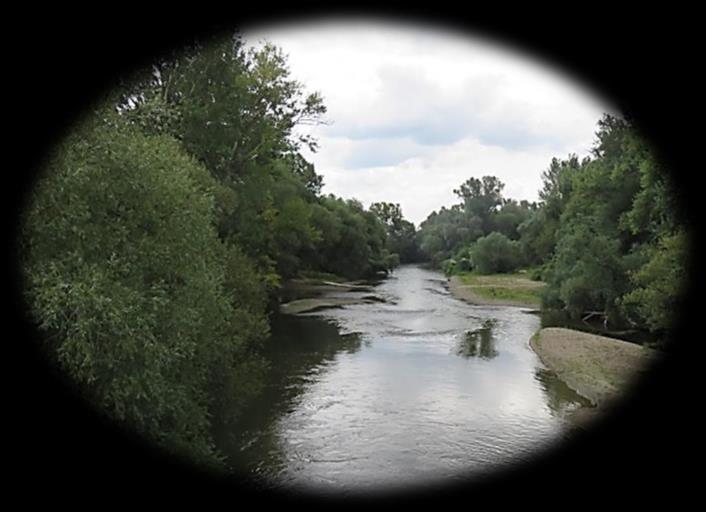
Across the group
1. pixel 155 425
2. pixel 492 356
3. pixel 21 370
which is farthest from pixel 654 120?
pixel 492 356

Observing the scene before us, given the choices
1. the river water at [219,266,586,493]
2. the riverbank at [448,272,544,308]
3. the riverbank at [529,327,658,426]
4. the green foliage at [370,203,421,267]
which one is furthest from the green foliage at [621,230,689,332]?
the green foliage at [370,203,421,267]

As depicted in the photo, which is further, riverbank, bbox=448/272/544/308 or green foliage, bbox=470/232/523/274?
green foliage, bbox=470/232/523/274

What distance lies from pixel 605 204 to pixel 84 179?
24113mm

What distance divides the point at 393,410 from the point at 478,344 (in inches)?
342

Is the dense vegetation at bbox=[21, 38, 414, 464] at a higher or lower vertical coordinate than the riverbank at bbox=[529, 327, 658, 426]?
higher

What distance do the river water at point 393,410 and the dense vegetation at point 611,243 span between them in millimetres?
3541

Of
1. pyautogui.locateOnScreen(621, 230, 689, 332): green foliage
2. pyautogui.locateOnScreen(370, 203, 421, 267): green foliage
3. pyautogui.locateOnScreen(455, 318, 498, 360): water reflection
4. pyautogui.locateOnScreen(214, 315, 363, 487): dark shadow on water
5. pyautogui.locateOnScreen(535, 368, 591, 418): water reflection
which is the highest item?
pyautogui.locateOnScreen(370, 203, 421, 267): green foliage

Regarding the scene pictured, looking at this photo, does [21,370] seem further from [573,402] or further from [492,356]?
[492,356]

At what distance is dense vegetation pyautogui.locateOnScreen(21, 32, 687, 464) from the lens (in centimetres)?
692

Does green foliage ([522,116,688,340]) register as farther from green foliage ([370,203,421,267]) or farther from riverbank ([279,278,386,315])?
green foliage ([370,203,421,267])

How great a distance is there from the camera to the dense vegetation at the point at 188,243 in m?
6.92

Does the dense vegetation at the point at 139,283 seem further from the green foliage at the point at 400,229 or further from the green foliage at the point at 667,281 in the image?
the green foliage at the point at 400,229

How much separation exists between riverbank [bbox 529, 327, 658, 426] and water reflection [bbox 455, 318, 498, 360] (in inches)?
56.3

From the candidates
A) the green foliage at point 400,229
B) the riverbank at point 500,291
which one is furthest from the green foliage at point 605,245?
the green foliage at point 400,229
